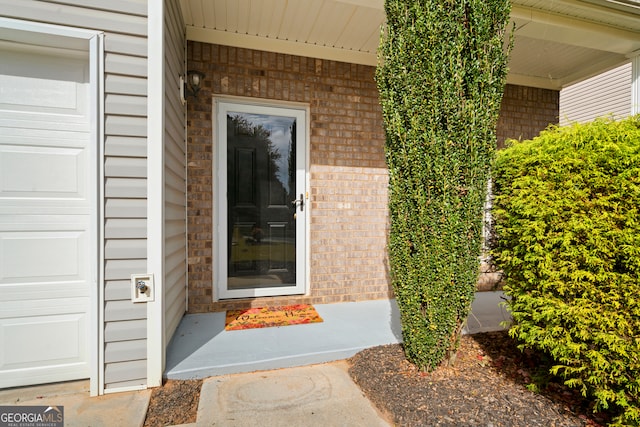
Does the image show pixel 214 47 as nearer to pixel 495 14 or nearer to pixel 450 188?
pixel 495 14

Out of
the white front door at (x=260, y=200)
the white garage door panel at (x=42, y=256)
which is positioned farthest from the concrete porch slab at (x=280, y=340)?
the white garage door panel at (x=42, y=256)

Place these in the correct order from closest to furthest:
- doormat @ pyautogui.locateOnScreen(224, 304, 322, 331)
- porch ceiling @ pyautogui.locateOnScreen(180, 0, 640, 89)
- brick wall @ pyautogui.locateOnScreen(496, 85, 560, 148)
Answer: porch ceiling @ pyautogui.locateOnScreen(180, 0, 640, 89), doormat @ pyautogui.locateOnScreen(224, 304, 322, 331), brick wall @ pyautogui.locateOnScreen(496, 85, 560, 148)

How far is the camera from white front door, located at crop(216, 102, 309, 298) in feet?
10.4

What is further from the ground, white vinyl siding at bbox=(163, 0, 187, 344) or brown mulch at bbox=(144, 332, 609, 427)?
white vinyl siding at bbox=(163, 0, 187, 344)

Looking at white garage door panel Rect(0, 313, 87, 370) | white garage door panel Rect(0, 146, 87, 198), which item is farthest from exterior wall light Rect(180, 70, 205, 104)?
white garage door panel Rect(0, 313, 87, 370)

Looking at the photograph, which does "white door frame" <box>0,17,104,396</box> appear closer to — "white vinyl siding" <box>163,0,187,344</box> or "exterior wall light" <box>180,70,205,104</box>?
"white vinyl siding" <box>163,0,187,344</box>

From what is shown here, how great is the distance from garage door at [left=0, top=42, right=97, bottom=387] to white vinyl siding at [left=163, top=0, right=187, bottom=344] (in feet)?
1.51

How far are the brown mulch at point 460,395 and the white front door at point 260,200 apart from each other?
1.32m

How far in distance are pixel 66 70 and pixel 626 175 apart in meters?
3.11

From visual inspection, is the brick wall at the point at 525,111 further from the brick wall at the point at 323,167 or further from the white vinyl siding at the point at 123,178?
the white vinyl siding at the point at 123,178

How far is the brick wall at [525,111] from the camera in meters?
4.18

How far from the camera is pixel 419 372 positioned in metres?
2.01

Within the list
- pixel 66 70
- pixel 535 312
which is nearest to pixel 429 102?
pixel 535 312

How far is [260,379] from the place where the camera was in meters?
2.08
